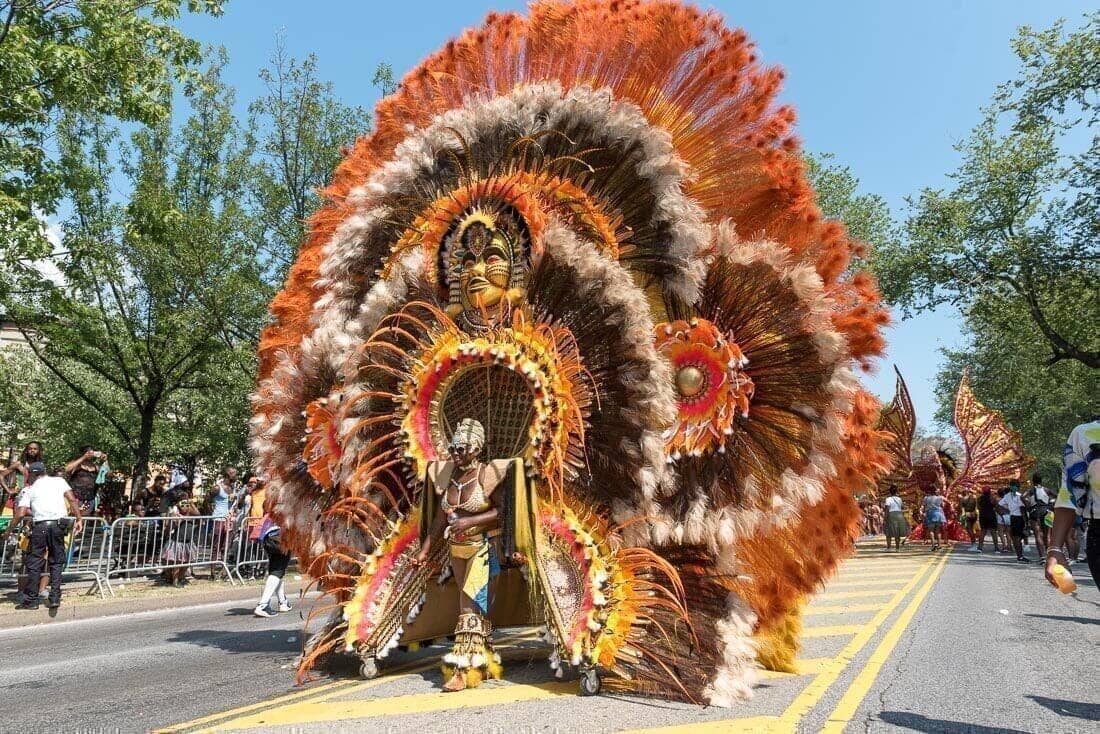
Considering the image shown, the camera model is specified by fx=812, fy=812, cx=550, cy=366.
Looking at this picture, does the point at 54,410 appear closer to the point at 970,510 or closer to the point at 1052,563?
the point at 970,510

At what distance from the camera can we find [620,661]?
4.82 m

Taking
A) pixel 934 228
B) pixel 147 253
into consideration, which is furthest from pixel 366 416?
pixel 934 228

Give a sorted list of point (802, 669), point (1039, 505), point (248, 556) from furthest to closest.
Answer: point (1039, 505)
point (248, 556)
point (802, 669)

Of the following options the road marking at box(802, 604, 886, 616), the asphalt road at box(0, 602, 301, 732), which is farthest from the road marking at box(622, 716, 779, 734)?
the road marking at box(802, 604, 886, 616)

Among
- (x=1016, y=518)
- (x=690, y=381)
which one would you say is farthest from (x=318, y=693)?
(x=1016, y=518)

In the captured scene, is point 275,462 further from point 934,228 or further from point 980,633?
point 934,228

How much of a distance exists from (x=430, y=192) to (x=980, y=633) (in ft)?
21.8

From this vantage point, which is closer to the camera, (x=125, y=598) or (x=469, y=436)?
(x=469, y=436)

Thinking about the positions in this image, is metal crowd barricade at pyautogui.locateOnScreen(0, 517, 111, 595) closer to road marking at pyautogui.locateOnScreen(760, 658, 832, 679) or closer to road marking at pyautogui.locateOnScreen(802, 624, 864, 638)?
road marking at pyautogui.locateOnScreen(802, 624, 864, 638)

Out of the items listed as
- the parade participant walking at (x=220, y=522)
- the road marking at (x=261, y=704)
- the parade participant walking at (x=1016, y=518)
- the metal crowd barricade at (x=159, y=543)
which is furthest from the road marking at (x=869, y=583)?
the metal crowd barricade at (x=159, y=543)

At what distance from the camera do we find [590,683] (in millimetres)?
4820

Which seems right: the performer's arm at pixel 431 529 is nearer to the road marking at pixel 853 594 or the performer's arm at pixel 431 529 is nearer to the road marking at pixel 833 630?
the road marking at pixel 833 630

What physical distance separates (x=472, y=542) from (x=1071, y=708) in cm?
381

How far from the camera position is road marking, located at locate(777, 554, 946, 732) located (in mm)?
4457
